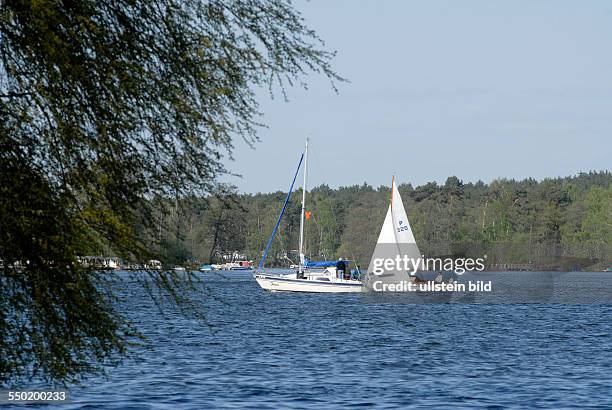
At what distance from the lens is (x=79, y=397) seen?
72.0 feet

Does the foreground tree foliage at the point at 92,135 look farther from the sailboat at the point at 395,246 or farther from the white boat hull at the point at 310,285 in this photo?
the white boat hull at the point at 310,285

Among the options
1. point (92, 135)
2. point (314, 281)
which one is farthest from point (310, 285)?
point (92, 135)

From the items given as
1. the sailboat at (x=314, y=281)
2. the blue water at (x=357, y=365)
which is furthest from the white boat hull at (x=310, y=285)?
the blue water at (x=357, y=365)

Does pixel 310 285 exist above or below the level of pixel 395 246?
below

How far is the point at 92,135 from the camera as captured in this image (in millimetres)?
9969

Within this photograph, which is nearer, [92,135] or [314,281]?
[92,135]

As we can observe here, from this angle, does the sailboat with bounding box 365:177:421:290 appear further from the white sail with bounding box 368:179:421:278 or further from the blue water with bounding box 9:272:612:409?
the blue water with bounding box 9:272:612:409

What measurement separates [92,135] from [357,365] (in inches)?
822

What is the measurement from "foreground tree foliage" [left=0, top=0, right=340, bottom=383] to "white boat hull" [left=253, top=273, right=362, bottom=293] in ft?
212

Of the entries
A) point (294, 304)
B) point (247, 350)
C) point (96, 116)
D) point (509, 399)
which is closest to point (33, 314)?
point (96, 116)

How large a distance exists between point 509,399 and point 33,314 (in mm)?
14676

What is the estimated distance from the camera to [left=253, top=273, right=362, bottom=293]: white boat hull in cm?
7556

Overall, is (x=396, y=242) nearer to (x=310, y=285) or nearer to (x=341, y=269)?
(x=341, y=269)

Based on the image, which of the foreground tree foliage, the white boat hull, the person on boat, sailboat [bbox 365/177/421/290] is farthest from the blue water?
the person on boat
